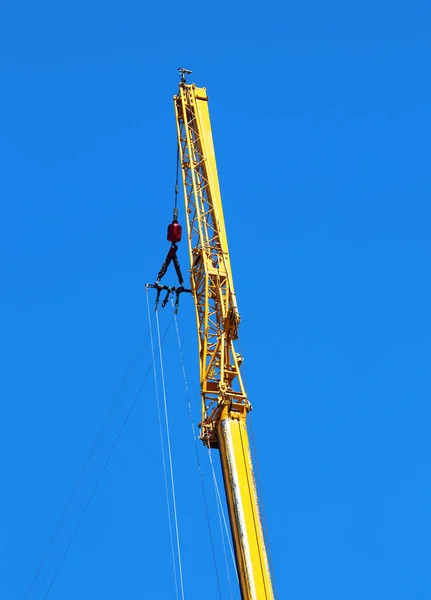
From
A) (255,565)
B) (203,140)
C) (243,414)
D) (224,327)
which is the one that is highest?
(203,140)

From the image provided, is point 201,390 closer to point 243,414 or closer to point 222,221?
point 243,414

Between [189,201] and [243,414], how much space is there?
41.5ft

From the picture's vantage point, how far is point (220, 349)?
50125 millimetres

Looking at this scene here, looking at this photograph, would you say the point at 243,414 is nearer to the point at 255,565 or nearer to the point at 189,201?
the point at 255,565

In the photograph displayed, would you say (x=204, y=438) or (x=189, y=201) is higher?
(x=189, y=201)

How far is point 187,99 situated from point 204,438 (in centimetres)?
1964

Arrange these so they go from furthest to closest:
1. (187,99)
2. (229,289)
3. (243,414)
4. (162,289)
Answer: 1. (187,99)
2. (162,289)
3. (229,289)
4. (243,414)

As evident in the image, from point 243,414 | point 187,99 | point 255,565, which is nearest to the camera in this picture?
point 255,565

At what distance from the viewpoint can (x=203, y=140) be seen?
5762 cm

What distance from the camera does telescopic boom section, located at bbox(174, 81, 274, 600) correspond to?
43.6m

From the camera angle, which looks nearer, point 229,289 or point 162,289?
point 229,289

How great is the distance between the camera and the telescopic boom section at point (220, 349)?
1716 inches

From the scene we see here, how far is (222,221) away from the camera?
54781mm

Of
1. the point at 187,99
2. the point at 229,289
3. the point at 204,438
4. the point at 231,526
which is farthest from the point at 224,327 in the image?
the point at 187,99
